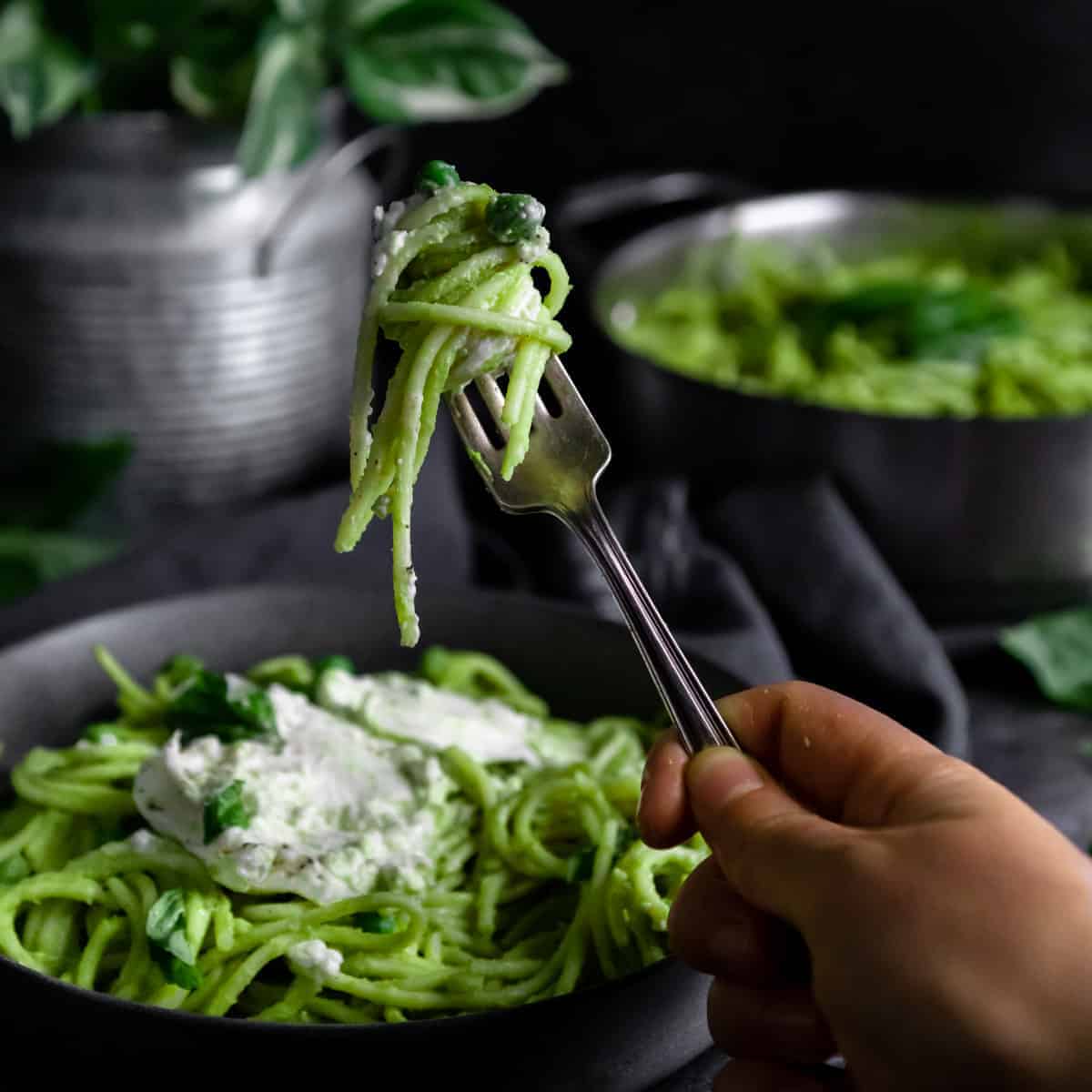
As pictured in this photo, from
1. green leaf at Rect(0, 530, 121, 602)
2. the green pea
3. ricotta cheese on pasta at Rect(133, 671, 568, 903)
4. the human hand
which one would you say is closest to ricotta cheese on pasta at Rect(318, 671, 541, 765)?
ricotta cheese on pasta at Rect(133, 671, 568, 903)

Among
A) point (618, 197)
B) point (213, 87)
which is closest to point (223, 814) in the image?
point (213, 87)

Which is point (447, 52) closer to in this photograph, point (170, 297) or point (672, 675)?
point (170, 297)

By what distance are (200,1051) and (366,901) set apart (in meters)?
0.32

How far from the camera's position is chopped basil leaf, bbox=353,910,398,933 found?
172 cm

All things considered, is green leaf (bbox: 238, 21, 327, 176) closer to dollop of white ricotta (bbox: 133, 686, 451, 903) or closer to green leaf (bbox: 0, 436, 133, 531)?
green leaf (bbox: 0, 436, 133, 531)

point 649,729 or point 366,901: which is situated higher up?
point 366,901

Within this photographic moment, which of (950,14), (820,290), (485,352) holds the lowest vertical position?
(820,290)

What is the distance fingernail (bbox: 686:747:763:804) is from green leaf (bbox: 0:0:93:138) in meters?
2.03

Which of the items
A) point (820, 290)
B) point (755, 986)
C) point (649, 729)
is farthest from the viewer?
point (820, 290)

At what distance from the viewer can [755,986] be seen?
52.7 inches

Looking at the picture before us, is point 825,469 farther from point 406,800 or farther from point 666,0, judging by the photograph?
point 666,0

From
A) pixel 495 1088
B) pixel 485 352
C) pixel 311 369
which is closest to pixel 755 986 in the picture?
pixel 495 1088

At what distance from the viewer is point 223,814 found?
1.73 m

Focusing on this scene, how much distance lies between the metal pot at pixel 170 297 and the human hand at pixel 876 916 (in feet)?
6.36
